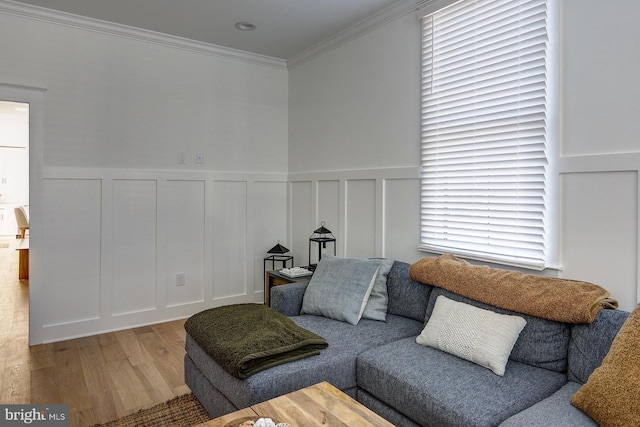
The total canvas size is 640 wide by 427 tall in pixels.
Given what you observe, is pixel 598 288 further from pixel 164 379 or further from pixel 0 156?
pixel 0 156

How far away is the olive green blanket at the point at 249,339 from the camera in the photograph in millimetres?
1859

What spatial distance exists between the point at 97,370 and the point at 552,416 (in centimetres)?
280

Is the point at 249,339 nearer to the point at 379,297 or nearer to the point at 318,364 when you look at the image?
the point at 318,364

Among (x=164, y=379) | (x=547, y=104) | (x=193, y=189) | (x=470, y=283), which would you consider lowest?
(x=164, y=379)

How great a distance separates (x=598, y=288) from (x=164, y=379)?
2.61 m

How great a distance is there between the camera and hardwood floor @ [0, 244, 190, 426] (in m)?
2.42

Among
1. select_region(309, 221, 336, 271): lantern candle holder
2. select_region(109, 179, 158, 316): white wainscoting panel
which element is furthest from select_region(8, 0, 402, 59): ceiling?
select_region(309, 221, 336, 271): lantern candle holder

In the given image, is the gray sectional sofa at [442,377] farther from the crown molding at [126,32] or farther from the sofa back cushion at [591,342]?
the crown molding at [126,32]

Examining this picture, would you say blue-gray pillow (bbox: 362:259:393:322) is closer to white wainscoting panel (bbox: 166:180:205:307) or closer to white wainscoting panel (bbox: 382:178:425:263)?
white wainscoting panel (bbox: 382:178:425:263)

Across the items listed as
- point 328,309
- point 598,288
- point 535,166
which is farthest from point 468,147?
point 328,309

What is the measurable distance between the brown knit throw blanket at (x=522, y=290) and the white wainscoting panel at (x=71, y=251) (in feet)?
9.15

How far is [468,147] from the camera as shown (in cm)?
264

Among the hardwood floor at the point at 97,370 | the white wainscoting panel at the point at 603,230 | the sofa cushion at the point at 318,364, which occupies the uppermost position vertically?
the white wainscoting panel at the point at 603,230

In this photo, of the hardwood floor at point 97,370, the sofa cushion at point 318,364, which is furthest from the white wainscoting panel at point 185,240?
the sofa cushion at point 318,364
